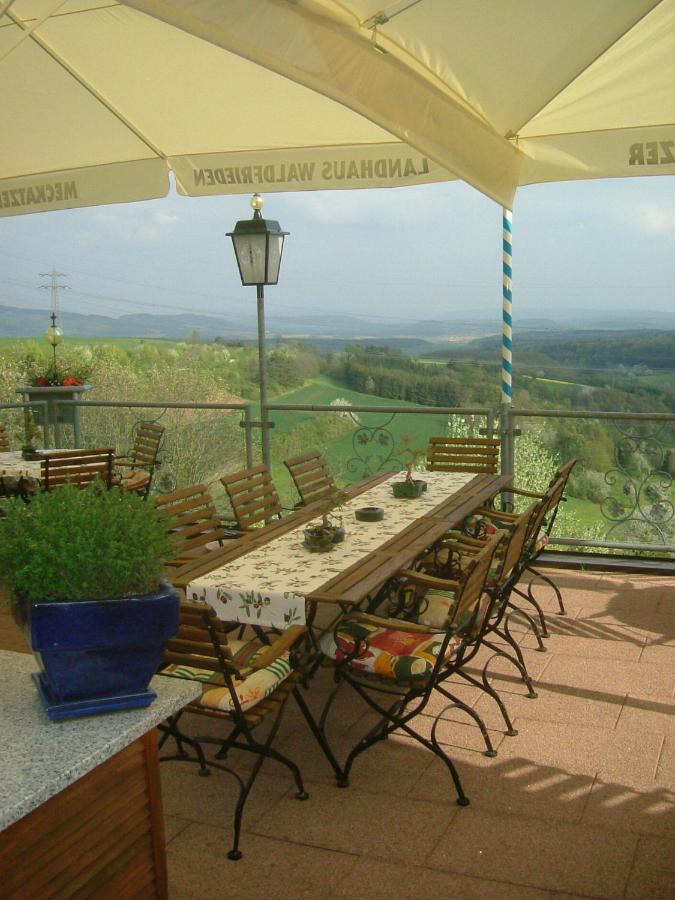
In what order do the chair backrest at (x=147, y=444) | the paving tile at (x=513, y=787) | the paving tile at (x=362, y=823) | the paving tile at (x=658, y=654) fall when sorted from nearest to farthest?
the paving tile at (x=362, y=823) < the paving tile at (x=513, y=787) < the paving tile at (x=658, y=654) < the chair backrest at (x=147, y=444)

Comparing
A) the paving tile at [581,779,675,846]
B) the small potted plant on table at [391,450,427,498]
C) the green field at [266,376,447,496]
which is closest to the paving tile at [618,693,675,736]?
the paving tile at [581,779,675,846]

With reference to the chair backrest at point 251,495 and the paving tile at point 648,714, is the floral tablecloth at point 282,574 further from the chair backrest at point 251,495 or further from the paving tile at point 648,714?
the paving tile at point 648,714

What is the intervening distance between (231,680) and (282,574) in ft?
2.13

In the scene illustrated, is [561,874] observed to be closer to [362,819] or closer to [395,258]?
[362,819]

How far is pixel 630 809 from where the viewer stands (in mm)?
3320

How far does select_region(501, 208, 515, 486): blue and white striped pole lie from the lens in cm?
639

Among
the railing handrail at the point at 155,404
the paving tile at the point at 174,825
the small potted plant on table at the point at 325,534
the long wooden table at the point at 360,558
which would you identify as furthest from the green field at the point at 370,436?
the paving tile at the point at 174,825

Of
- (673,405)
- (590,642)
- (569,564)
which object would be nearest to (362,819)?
(590,642)

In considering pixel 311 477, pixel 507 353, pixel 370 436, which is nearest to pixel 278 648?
pixel 311 477

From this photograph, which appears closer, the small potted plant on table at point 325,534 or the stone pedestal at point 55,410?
the small potted plant on table at point 325,534

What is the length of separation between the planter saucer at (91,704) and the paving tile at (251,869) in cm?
131

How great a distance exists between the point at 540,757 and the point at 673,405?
20.1 metres

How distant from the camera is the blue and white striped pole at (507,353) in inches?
251

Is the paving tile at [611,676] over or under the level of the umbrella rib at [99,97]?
under
